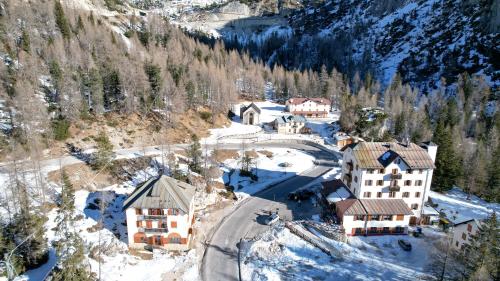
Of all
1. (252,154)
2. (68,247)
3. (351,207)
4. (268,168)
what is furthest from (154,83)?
(351,207)

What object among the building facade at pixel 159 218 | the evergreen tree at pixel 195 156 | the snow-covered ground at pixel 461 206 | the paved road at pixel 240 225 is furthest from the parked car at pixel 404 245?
the evergreen tree at pixel 195 156

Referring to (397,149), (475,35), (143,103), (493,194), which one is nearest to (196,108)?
(143,103)

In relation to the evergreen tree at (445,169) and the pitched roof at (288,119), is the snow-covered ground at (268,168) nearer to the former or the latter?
the pitched roof at (288,119)

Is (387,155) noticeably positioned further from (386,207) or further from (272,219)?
(272,219)

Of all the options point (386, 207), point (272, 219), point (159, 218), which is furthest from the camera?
point (272, 219)

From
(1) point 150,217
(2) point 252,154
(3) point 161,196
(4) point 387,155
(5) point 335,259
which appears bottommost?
(5) point 335,259

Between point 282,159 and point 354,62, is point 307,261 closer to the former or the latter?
point 282,159

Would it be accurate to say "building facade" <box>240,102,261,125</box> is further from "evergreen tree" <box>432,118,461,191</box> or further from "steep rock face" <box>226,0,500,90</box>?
"steep rock face" <box>226,0,500,90</box>
